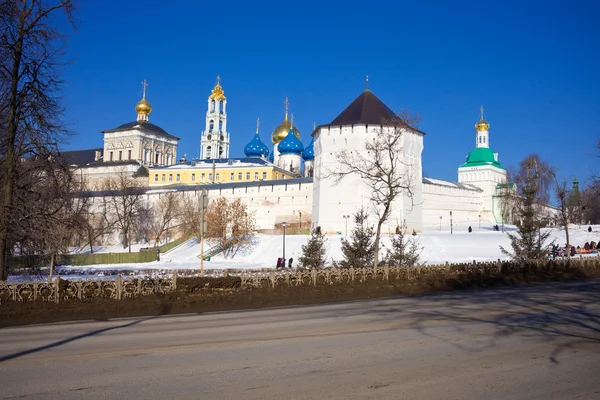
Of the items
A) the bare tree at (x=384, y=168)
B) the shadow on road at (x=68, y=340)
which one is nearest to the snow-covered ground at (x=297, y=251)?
the bare tree at (x=384, y=168)

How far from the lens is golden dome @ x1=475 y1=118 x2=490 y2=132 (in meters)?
84.9

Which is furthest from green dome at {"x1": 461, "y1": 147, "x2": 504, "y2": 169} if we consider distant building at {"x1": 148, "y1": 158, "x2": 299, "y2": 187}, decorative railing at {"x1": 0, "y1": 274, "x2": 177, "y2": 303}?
decorative railing at {"x1": 0, "y1": 274, "x2": 177, "y2": 303}

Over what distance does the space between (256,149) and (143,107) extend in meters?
19.4

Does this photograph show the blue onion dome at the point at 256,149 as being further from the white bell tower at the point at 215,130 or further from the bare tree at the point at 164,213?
the bare tree at the point at 164,213

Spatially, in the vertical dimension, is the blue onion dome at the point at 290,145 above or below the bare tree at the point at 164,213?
above

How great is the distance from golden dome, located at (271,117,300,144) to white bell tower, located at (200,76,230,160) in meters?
8.99

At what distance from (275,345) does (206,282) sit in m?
5.87

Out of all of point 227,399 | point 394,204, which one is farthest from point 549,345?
point 394,204

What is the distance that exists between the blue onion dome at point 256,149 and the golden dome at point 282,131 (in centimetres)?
285

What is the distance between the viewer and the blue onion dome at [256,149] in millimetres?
79188

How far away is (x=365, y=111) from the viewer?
44094mm

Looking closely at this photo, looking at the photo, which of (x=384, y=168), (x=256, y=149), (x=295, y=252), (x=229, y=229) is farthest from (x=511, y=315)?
(x=256, y=149)

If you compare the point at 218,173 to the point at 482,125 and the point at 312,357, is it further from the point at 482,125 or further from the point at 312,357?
the point at 312,357

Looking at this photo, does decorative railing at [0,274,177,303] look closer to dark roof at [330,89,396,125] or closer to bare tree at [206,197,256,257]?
bare tree at [206,197,256,257]
